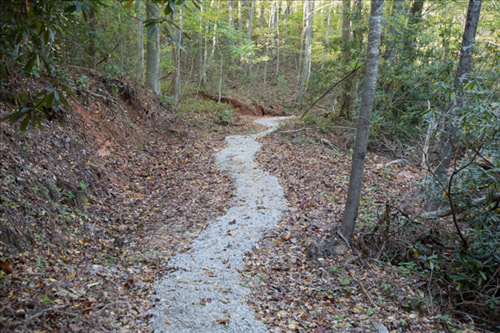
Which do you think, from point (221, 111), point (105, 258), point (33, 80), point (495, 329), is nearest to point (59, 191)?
point (105, 258)

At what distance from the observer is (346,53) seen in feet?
40.2

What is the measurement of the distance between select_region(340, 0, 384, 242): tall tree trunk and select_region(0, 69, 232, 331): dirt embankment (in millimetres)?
2985

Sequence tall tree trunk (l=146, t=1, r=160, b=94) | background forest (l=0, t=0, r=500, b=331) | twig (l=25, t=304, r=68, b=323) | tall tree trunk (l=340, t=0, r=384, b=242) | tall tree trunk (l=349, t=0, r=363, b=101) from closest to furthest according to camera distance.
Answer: twig (l=25, t=304, r=68, b=323)
background forest (l=0, t=0, r=500, b=331)
tall tree trunk (l=340, t=0, r=384, b=242)
tall tree trunk (l=349, t=0, r=363, b=101)
tall tree trunk (l=146, t=1, r=160, b=94)

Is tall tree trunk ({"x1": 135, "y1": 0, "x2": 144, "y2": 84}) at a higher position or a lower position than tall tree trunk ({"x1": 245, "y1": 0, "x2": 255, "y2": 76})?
lower

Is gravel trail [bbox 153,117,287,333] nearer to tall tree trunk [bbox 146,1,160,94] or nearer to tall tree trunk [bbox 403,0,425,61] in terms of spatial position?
tall tree trunk [bbox 403,0,425,61]

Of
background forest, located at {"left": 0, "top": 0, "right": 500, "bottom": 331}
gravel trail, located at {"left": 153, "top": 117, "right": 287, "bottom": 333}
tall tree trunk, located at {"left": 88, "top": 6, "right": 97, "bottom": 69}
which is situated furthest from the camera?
tall tree trunk, located at {"left": 88, "top": 6, "right": 97, "bottom": 69}

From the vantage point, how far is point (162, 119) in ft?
42.3

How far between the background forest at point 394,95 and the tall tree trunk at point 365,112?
0.80 ft

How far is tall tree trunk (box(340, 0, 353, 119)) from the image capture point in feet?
39.7

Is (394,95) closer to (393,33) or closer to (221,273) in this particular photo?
(393,33)

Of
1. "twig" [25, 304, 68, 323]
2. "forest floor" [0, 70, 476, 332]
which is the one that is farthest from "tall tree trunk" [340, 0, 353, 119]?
"twig" [25, 304, 68, 323]

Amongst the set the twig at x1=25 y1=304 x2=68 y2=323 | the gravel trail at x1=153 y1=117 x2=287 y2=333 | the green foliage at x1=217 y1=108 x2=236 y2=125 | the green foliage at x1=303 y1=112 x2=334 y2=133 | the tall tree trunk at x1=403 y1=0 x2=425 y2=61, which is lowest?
the gravel trail at x1=153 y1=117 x2=287 y2=333

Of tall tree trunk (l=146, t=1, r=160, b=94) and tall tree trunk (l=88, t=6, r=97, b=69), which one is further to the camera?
tall tree trunk (l=146, t=1, r=160, b=94)

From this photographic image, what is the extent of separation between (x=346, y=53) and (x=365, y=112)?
8248 mm
